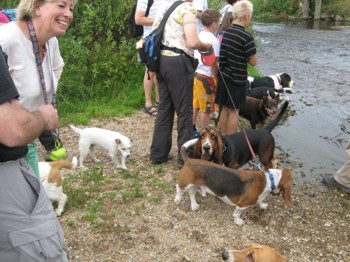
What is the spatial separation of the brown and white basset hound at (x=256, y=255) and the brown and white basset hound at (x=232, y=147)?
159cm

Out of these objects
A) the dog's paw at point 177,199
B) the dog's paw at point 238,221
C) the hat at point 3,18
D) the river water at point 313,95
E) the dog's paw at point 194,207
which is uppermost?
the hat at point 3,18

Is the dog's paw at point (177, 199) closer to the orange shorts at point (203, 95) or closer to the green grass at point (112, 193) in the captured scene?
the green grass at point (112, 193)

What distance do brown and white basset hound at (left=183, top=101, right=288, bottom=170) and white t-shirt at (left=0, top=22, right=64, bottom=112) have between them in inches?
91.8

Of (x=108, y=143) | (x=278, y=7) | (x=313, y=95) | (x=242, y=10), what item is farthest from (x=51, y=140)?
(x=278, y=7)

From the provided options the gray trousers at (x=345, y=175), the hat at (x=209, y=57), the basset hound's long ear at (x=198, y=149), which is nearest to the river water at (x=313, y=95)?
the gray trousers at (x=345, y=175)

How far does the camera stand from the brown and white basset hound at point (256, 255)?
9.23 ft

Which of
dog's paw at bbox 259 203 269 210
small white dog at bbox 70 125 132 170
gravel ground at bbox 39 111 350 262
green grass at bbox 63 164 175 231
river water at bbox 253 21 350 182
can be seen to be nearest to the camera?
gravel ground at bbox 39 111 350 262

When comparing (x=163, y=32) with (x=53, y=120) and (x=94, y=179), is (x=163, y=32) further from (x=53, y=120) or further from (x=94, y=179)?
(x=53, y=120)

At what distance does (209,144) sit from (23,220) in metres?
2.88

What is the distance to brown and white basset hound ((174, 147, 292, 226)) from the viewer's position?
3896 mm

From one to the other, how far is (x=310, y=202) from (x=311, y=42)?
1273 centimetres

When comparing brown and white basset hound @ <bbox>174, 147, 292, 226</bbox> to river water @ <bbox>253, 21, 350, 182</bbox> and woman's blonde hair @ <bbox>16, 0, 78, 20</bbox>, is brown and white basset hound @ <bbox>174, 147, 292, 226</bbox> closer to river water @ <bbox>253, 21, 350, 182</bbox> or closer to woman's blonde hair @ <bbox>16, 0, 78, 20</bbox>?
river water @ <bbox>253, 21, 350, 182</bbox>

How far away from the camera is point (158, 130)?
4.99 m

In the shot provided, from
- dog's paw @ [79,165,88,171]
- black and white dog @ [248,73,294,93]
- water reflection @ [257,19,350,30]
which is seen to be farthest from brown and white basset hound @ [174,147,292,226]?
water reflection @ [257,19,350,30]
